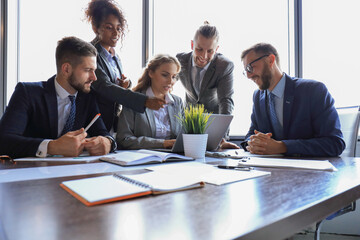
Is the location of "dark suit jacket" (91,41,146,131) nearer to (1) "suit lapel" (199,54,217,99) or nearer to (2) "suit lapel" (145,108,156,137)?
(2) "suit lapel" (145,108,156,137)

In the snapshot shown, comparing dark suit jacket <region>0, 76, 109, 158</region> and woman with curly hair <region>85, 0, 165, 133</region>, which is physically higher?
woman with curly hair <region>85, 0, 165, 133</region>

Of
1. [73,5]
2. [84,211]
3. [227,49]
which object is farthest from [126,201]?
[73,5]

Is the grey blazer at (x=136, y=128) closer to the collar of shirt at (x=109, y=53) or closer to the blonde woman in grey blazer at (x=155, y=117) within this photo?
the blonde woman in grey blazer at (x=155, y=117)

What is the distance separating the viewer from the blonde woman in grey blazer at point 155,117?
73.6 inches

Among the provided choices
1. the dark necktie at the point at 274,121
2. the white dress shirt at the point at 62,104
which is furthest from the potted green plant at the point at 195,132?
the white dress shirt at the point at 62,104

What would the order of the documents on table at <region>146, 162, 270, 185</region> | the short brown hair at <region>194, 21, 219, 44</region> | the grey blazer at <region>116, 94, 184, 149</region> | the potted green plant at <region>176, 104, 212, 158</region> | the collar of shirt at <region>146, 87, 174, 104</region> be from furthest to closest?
the short brown hair at <region>194, 21, 219, 44</region> → the collar of shirt at <region>146, 87, 174, 104</region> → the grey blazer at <region>116, 94, 184, 149</region> → the potted green plant at <region>176, 104, 212, 158</region> → the documents on table at <region>146, 162, 270, 185</region>

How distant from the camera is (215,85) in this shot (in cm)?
252

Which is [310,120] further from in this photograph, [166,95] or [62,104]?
[62,104]

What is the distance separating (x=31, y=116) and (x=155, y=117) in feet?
2.77

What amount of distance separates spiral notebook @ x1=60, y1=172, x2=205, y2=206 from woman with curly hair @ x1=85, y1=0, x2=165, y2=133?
1.20m

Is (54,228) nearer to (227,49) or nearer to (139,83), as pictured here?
(139,83)

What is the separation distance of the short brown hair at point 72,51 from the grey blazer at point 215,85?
100cm

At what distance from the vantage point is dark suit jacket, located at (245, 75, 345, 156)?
1.55 meters

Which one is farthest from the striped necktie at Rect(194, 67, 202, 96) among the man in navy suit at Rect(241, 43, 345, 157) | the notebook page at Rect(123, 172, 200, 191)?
the notebook page at Rect(123, 172, 200, 191)
